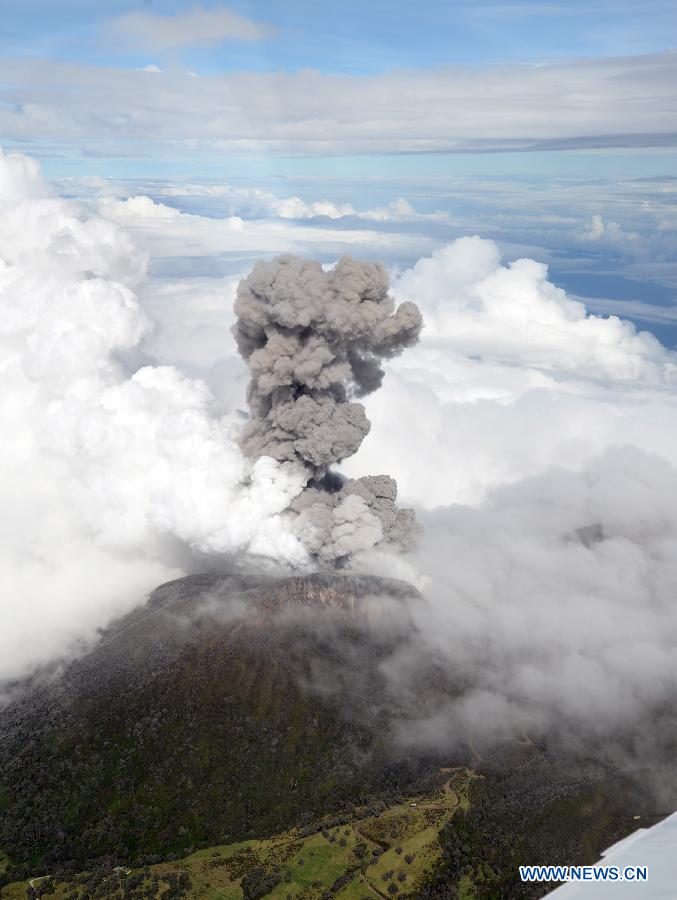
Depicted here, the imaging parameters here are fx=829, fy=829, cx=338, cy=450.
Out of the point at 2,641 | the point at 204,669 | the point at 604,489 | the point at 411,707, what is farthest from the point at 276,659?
the point at 604,489

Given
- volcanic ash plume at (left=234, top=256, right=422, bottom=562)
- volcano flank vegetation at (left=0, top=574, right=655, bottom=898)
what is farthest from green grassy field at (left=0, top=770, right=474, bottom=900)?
volcanic ash plume at (left=234, top=256, right=422, bottom=562)

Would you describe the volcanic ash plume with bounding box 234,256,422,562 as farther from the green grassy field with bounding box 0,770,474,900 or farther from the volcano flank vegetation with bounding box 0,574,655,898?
the green grassy field with bounding box 0,770,474,900

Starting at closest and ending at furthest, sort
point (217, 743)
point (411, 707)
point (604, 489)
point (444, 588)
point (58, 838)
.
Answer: point (58, 838) → point (217, 743) → point (411, 707) → point (444, 588) → point (604, 489)

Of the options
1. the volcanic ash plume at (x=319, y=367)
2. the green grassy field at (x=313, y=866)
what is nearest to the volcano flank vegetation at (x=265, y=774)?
the green grassy field at (x=313, y=866)

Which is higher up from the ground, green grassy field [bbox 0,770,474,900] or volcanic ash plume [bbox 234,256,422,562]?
volcanic ash plume [bbox 234,256,422,562]

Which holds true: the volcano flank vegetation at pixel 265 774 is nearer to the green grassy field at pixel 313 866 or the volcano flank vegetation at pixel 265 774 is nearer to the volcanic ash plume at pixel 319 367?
the green grassy field at pixel 313 866

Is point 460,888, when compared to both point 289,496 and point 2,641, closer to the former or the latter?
point 289,496

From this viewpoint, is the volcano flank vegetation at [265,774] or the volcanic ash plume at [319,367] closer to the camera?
the volcano flank vegetation at [265,774]
